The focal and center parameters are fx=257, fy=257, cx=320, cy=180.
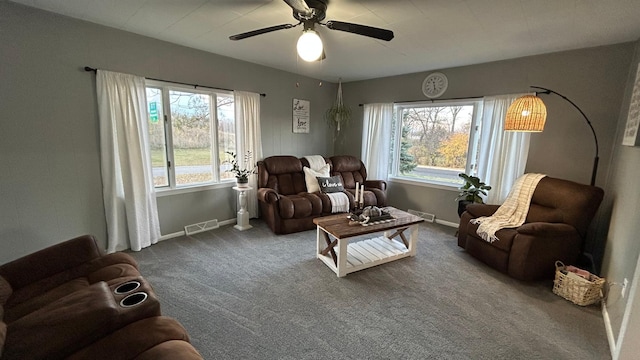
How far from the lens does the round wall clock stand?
4035mm

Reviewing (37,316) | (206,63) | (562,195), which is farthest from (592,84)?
(37,316)

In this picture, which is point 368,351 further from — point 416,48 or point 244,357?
point 416,48

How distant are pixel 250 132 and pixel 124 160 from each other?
5.56 ft

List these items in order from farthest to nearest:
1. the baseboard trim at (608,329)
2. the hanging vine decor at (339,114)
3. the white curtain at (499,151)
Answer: the hanging vine decor at (339,114), the white curtain at (499,151), the baseboard trim at (608,329)

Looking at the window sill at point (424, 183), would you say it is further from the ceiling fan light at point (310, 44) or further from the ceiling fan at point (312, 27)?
the ceiling fan light at point (310, 44)

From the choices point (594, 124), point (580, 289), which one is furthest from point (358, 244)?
point (594, 124)

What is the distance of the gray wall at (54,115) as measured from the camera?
2314 millimetres

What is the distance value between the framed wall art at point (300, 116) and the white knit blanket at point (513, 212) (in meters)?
3.22

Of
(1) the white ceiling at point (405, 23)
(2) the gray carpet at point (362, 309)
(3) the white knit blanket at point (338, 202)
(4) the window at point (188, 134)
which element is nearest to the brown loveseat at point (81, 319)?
(2) the gray carpet at point (362, 309)

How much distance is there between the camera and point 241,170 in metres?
4.07

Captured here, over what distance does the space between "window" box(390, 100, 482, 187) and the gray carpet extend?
1.62 metres

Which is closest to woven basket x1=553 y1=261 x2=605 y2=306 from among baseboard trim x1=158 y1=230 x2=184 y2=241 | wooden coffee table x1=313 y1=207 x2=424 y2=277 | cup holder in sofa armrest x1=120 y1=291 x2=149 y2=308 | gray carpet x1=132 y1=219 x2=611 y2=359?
gray carpet x1=132 y1=219 x2=611 y2=359

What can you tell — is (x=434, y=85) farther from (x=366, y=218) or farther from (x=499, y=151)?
(x=366, y=218)

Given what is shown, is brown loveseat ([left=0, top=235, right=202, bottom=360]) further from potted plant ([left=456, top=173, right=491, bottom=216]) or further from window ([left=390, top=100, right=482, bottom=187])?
window ([left=390, top=100, right=482, bottom=187])
